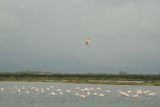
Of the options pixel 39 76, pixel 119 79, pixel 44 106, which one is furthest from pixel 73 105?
pixel 39 76

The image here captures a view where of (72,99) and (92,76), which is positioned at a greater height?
(92,76)

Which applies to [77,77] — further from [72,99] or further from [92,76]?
[72,99]

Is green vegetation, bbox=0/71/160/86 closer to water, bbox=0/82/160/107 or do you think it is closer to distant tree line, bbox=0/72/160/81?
distant tree line, bbox=0/72/160/81

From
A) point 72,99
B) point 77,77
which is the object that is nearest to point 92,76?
point 77,77

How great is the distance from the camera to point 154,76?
68.1m

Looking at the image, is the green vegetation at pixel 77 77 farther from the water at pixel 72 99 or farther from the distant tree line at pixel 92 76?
the water at pixel 72 99

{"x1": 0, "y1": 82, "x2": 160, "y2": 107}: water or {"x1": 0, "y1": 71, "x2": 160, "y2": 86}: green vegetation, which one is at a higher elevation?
{"x1": 0, "y1": 71, "x2": 160, "y2": 86}: green vegetation

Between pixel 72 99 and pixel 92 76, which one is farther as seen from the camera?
pixel 92 76

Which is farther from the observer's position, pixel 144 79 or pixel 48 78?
pixel 48 78

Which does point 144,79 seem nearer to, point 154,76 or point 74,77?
point 154,76

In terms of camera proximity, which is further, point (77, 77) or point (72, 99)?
point (77, 77)

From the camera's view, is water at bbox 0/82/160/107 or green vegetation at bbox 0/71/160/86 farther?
green vegetation at bbox 0/71/160/86

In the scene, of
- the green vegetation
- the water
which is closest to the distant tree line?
the green vegetation

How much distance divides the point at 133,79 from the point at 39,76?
19.2m
